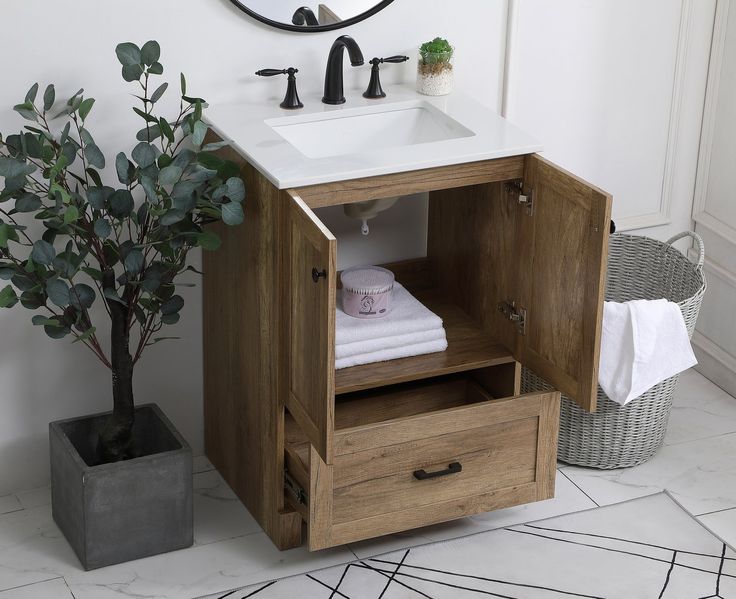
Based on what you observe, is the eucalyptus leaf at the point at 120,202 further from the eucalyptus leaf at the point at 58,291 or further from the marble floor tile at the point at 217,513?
the marble floor tile at the point at 217,513

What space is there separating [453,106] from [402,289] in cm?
41

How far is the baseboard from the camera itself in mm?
3162

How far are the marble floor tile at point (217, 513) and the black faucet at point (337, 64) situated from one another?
90cm

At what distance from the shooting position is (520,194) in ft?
7.89

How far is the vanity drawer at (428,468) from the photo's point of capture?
2.31m

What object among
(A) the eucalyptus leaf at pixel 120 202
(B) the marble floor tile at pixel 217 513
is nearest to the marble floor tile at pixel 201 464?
(B) the marble floor tile at pixel 217 513

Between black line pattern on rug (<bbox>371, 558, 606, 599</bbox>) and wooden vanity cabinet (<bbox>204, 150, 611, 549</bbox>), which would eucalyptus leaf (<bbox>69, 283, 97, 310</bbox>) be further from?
black line pattern on rug (<bbox>371, 558, 606, 599</bbox>)

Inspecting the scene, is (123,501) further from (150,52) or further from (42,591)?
(150,52)

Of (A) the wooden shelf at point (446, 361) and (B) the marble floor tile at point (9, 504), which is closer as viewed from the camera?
(A) the wooden shelf at point (446, 361)

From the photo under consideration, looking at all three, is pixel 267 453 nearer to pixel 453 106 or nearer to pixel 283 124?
pixel 283 124

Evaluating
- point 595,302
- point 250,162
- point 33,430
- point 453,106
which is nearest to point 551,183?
point 595,302

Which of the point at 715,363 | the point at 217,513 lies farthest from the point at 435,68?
the point at 715,363

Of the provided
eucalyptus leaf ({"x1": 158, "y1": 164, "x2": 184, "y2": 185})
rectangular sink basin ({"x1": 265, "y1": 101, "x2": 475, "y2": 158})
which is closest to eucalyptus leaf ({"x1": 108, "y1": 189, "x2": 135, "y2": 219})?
eucalyptus leaf ({"x1": 158, "y1": 164, "x2": 184, "y2": 185})

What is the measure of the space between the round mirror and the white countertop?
0.16m
